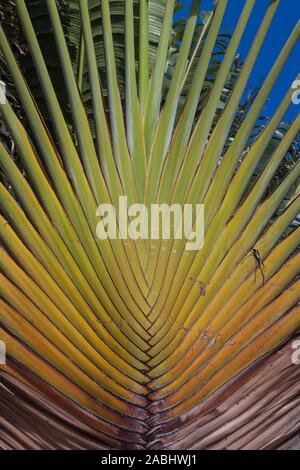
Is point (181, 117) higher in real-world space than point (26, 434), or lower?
higher

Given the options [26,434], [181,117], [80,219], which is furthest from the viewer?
[181,117]

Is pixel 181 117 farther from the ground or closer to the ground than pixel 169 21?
closer to the ground

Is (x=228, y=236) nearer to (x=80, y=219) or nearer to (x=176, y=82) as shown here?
(x=80, y=219)

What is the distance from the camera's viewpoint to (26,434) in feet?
3.56

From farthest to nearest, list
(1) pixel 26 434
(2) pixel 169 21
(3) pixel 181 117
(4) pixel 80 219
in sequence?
1. (2) pixel 169 21
2. (3) pixel 181 117
3. (4) pixel 80 219
4. (1) pixel 26 434

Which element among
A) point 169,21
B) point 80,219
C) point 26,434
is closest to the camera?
point 26,434

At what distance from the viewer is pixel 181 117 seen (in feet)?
4.83

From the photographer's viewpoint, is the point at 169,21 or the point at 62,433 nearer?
the point at 62,433

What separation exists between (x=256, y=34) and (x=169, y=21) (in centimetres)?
31

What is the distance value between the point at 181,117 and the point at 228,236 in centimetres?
38

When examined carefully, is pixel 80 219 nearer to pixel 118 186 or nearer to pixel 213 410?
pixel 118 186

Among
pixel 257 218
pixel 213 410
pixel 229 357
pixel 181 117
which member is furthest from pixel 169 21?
pixel 213 410

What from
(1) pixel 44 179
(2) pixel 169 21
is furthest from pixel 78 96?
(2) pixel 169 21

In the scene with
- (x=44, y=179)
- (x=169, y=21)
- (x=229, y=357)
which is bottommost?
(x=229, y=357)
